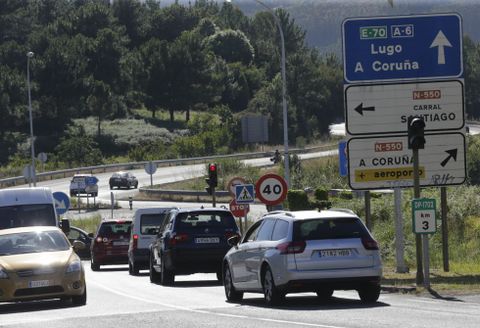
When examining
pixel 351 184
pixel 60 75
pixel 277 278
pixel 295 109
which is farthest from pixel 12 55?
pixel 277 278

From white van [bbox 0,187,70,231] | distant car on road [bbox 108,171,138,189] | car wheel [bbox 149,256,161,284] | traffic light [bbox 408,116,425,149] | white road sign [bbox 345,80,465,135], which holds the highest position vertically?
white road sign [bbox 345,80,465,135]

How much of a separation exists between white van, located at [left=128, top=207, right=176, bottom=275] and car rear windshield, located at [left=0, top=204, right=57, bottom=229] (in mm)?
5250

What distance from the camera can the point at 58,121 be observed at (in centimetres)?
11575

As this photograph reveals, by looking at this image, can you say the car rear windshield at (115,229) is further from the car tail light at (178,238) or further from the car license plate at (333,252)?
the car license plate at (333,252)

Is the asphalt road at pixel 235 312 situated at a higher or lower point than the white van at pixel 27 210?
lower

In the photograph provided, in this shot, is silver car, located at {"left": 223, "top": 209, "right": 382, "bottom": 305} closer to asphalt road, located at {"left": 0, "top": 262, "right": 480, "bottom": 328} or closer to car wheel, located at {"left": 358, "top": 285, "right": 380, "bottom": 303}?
car wheel, located at {"left": 358, "top": 285, "right": 380, "bottom": 303}

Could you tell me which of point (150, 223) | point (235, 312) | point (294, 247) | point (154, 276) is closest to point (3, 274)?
point (235, 312)

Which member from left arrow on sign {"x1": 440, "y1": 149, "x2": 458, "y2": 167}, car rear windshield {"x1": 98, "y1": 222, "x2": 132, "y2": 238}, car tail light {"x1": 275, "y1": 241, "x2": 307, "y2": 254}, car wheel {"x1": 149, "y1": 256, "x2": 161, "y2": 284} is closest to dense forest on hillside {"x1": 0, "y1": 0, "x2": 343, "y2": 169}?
car rear windshield {"x1": 98, "y1": 222, "x2": 132, "y2": 238}

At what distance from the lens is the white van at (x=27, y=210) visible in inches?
1180

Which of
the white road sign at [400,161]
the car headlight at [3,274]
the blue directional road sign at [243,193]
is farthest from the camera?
the blue directional road sign at [243,193]

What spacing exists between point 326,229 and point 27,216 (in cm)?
1153

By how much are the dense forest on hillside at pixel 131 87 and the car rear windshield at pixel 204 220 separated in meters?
67.3

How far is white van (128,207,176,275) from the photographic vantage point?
1379 inches

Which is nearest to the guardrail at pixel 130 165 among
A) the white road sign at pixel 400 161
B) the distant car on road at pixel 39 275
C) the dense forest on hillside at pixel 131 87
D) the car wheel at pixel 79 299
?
the dense forest on hillside at pixel 131 87
